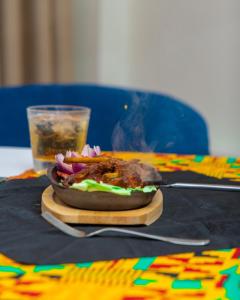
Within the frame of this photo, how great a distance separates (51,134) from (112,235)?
39 centimetres

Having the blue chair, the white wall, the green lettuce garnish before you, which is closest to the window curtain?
the white wall

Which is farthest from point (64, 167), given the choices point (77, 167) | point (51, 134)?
point (51, 134)

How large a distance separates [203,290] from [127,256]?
0.09m

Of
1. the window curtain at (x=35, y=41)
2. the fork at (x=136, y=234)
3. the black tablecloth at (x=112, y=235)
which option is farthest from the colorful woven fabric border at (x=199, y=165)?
the window curtain at (x=35, y=41)

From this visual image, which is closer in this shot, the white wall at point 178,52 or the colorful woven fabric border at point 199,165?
the colorful woven fabric border at point 199,165

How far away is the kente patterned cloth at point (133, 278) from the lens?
40cm

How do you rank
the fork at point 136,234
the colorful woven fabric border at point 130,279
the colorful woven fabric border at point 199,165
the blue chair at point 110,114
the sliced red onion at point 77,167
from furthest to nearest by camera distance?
the blue chair at point 110,114
the colorful woven fabric border at point 199,165
the sliced red onion at point 77,167
the fork at point 136,234
the colorful woven fabric border at point 130,279

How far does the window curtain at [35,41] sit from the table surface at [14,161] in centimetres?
95

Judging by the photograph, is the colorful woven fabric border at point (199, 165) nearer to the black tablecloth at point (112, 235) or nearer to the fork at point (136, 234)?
the black tablecloth at point (112, 235)

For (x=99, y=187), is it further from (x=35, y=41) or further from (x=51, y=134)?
(x=35, y=41)

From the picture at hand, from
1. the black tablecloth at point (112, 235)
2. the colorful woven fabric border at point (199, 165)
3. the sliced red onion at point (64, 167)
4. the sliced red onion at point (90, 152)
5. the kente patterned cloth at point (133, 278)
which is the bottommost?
the colorful woven fabric border at point (199, 165)

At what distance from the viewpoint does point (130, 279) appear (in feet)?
1.42

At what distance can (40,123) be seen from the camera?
0.89m

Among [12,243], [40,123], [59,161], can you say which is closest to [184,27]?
[40,123]
